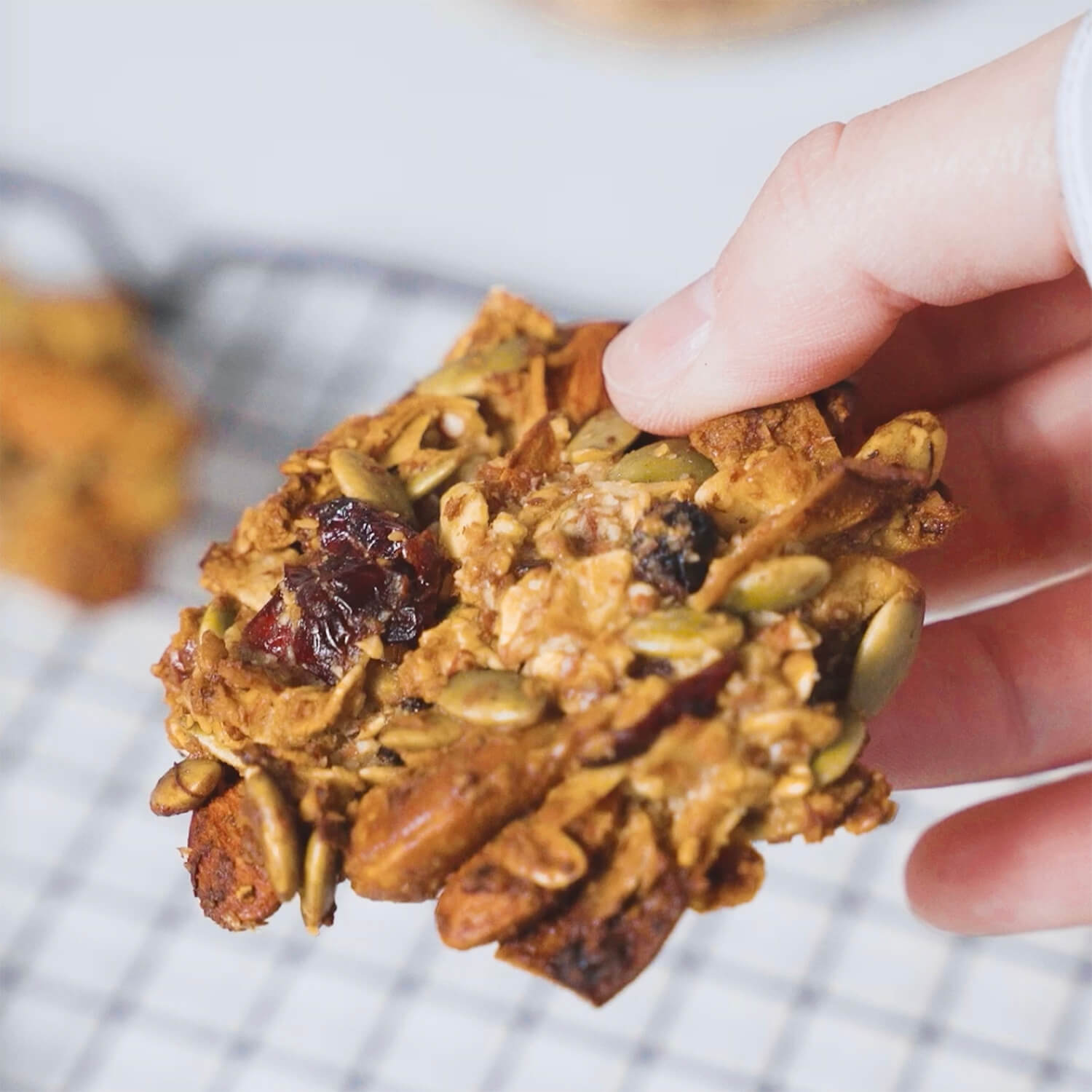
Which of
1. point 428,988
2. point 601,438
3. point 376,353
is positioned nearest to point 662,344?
point 601,438

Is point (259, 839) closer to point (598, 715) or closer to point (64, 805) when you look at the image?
point (598, 715)

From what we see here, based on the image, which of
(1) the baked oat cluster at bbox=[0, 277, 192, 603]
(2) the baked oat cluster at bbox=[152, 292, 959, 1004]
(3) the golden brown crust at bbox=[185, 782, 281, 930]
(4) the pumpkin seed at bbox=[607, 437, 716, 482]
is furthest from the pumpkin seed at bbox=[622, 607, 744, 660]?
(1) the baked oat cluster at bbox=[0, 277, 192, 603]

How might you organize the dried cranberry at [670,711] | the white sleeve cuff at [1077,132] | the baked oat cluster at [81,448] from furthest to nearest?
1. the baked oat cluster at [81,448]
2. the white sleeve cuff at [1077,132]
3. the dried cranberry at [670,711]

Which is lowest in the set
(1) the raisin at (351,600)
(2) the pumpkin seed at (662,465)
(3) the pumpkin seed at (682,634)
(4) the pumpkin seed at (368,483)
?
(1) the raisin at (351,600)

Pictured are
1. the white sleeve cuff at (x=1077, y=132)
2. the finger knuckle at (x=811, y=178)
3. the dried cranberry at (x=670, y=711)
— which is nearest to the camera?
the dried cranberry at (x=670, y=711)

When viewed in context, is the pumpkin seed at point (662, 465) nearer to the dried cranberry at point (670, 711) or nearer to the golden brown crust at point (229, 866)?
the dried cranberry at point (670, 711)

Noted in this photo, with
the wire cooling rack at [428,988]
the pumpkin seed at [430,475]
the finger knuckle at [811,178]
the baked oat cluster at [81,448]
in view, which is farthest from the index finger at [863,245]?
the baked oat cluster at [81,448]

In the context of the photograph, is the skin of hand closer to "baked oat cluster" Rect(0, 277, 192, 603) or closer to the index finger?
the index finger
